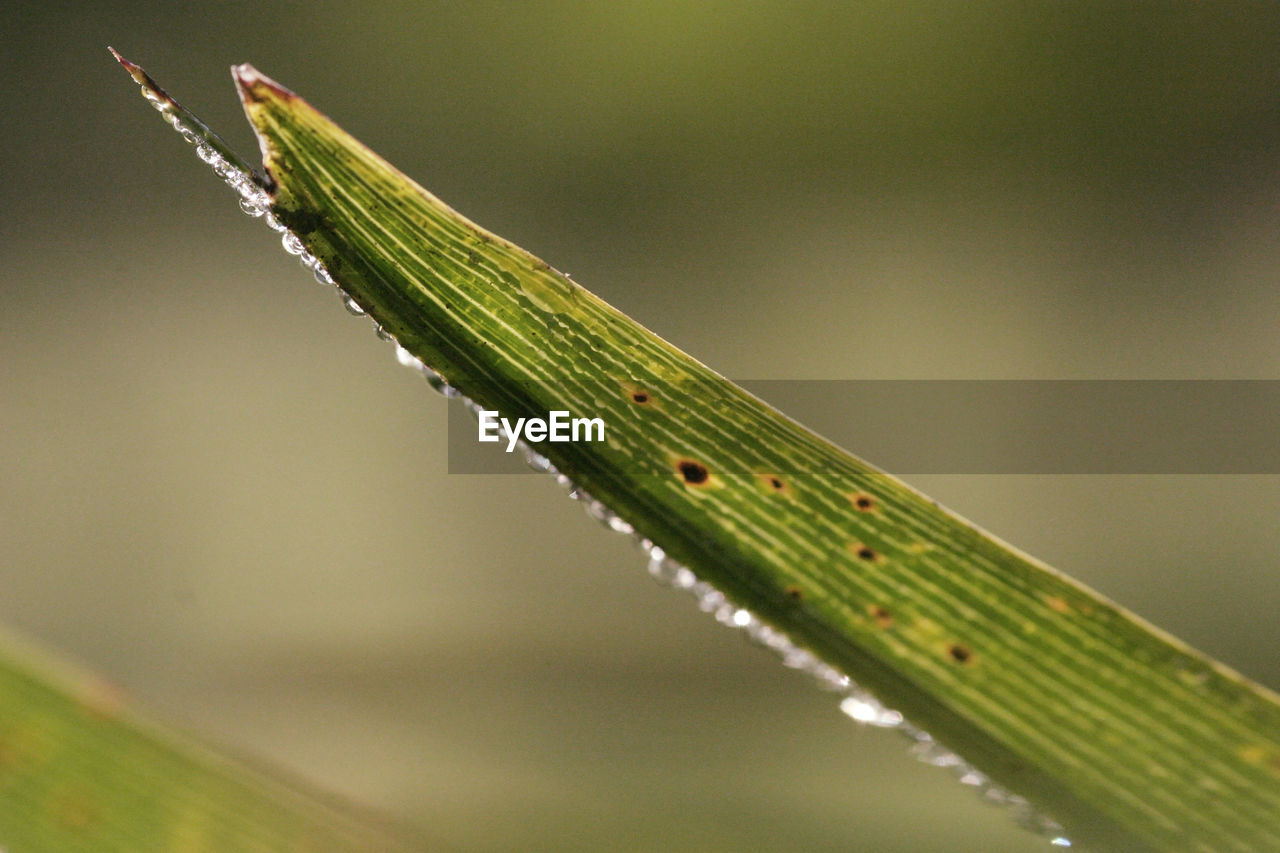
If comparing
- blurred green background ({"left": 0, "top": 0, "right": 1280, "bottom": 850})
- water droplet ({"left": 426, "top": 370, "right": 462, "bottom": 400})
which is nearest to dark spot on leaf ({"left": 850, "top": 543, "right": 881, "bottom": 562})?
water droplet ({"left": 426, "top": 370, "right": 462, "bottom": 400})

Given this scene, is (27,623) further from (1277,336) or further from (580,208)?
(1277,336)

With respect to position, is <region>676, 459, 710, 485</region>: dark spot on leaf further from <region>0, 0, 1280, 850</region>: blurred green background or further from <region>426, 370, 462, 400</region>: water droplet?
<region>0, 0, 1280, 850</region>: blurred green background

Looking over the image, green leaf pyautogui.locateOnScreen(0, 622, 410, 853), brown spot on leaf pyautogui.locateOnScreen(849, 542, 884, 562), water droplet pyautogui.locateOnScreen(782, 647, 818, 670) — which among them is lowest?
green leaf pyautogui.locateOnScreen(0, 622, 410, 853)

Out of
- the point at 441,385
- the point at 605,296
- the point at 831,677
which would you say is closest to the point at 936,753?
the point at 831,677

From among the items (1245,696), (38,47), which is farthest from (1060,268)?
(38,47)

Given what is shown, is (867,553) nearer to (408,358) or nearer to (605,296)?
(408,358)

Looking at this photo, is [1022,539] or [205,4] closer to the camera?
[205,4]

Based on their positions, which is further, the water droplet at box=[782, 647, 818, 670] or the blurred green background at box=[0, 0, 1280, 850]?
the blurred green background at box=[0, 0, 1280, 850]
